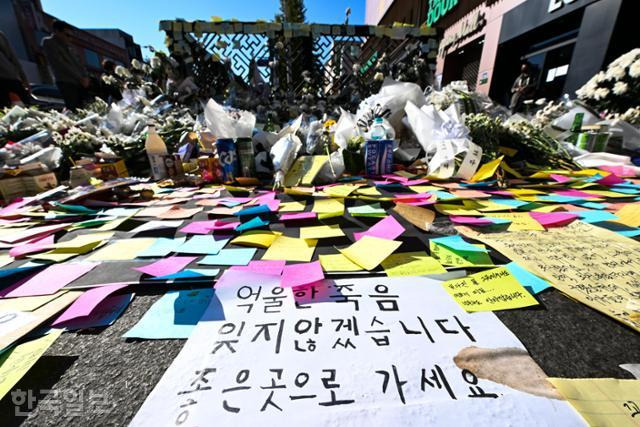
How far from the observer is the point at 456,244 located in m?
0.81

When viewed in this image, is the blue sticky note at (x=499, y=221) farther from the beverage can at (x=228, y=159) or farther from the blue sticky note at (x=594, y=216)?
the beverage can at (x=228, y=159)

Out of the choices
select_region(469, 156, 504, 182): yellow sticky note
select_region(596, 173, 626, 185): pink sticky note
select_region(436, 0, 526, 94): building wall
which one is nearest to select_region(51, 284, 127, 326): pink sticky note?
select_region(469, 156, 504, 182): yellow sticky note

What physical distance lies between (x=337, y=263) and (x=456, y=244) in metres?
0.39

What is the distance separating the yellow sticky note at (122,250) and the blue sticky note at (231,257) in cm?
25

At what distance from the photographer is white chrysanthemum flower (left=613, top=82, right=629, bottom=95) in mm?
2381

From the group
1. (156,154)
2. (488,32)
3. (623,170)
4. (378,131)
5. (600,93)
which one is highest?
(488,32)

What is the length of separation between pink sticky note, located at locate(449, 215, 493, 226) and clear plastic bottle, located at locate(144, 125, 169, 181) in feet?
6.02

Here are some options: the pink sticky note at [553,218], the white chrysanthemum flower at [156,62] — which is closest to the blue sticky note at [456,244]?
the pink sticky note at [553,218]

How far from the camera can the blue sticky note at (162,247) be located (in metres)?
0.81

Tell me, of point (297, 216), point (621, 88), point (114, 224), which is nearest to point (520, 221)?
point (297, 216)

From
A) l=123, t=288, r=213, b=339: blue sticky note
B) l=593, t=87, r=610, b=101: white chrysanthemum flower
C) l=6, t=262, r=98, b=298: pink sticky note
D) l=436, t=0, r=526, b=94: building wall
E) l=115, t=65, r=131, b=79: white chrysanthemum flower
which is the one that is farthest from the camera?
l=436, t=0, r=526, b=94: building wall

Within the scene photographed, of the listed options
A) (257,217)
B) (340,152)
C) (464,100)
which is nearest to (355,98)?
(464,100)

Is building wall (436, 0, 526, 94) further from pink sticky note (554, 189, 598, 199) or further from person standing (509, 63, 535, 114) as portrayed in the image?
pink sticky note (554, 189, 598, 199)

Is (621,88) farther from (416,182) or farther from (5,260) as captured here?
(5,260)
